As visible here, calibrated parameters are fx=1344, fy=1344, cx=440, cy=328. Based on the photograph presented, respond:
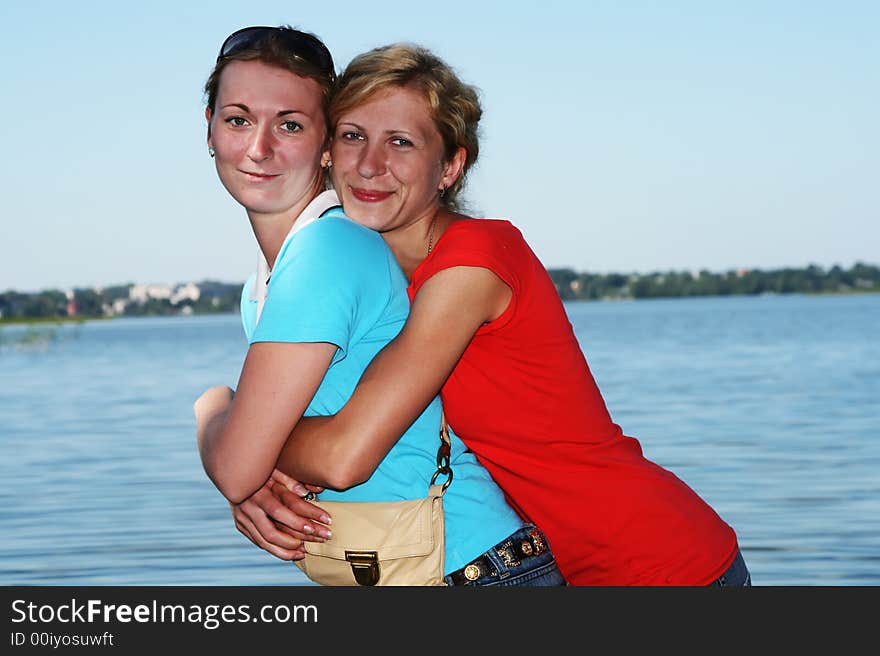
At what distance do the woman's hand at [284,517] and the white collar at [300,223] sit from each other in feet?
1.34

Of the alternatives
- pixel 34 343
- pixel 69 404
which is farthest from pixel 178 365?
pixel 34 343

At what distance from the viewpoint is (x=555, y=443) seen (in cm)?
286

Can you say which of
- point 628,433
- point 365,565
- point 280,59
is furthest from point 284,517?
point 628,433

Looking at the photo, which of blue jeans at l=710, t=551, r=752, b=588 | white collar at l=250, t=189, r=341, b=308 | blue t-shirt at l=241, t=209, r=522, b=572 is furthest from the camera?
blue jeans at l=710, t=551, r=752, b=588

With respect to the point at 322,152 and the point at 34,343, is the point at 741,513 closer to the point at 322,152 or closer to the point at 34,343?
the point at 322,152

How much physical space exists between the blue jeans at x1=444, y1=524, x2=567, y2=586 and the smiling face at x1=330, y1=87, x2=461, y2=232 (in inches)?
32.2

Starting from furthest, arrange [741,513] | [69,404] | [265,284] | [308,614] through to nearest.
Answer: [69,404] < [741,513] < [265,284] < [308,614]

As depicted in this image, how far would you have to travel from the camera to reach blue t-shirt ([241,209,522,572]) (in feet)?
8.68

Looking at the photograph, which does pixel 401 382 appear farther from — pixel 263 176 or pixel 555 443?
pixel 263 176

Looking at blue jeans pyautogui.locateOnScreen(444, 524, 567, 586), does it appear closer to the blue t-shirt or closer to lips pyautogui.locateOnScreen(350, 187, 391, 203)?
the blue t-shirt

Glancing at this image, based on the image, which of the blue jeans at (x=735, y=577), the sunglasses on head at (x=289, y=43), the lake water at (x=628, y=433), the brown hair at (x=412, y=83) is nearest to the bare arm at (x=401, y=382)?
the brown hair at (x=412, y=83)

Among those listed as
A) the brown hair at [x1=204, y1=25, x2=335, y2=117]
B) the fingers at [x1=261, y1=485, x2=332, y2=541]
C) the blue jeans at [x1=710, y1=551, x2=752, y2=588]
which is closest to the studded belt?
the fingers at [x1=261, y1=485, x2=332, y2=541]

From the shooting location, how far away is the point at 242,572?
334 inches

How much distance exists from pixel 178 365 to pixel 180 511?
110 ft
